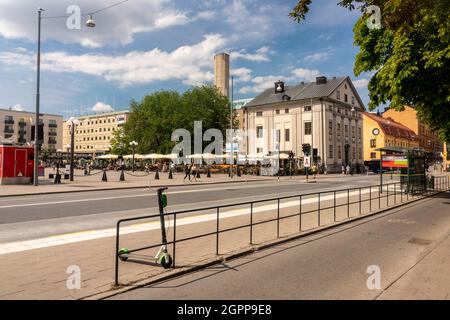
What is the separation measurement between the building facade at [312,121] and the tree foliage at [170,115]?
848cm

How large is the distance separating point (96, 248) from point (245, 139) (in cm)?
6045

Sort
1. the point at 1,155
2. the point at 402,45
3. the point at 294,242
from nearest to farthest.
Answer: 1. the point at 294,242
2. the point at 402,45
3. the point at 1,155

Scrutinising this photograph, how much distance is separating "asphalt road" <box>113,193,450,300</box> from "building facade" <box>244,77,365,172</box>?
5056 centimetres

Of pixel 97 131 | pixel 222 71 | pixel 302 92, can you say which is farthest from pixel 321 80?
pixel 97 131

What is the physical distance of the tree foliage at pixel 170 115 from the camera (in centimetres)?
5659

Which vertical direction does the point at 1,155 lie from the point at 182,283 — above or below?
Result: above

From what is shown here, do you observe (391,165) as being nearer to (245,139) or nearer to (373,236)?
(373,236)

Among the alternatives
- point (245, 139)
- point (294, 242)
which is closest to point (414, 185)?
point (294, 242)

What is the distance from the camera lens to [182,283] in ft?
16.7

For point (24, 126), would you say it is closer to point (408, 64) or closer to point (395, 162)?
point (395, 162)

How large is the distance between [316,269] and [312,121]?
5518cm

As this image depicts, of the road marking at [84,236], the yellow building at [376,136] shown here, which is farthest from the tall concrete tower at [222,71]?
Result: the road marking at [84,236]

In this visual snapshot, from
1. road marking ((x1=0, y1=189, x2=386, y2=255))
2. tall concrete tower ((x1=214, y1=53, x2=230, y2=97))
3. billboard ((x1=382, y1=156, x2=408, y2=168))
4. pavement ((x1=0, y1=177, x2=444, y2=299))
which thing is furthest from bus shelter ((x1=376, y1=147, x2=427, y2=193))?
tall concrete tower ((x1=214, y1=53, x2=230, y2=97))

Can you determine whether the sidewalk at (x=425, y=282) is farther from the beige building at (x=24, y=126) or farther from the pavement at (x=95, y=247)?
the beige building at (x=24, y=126)
